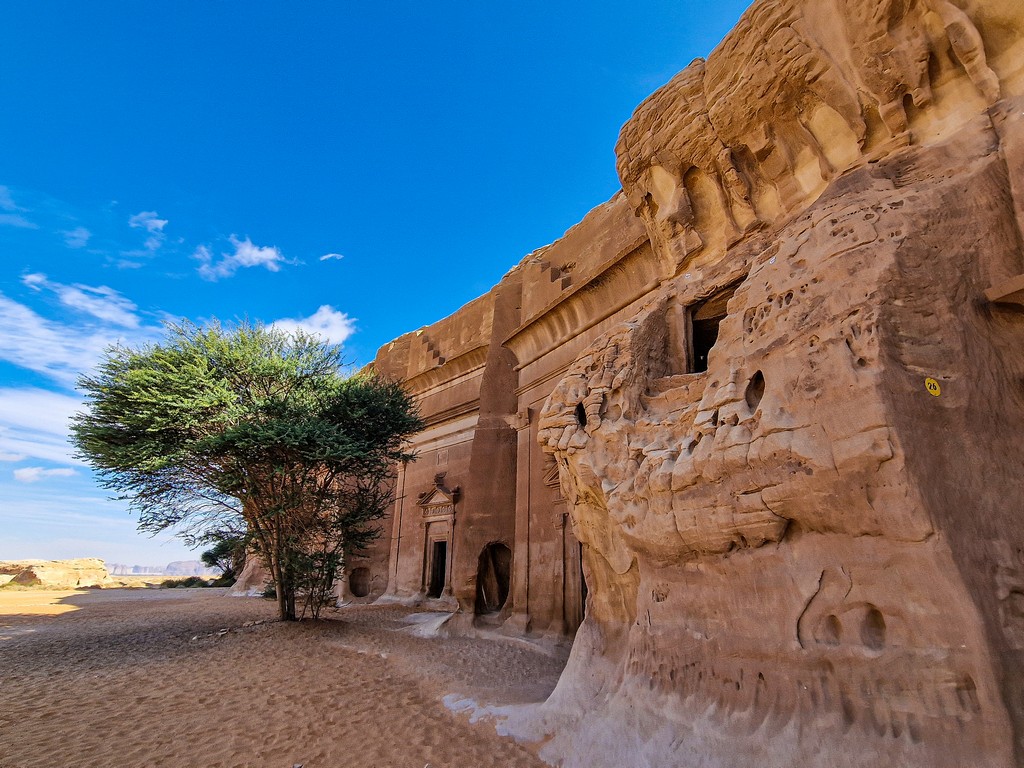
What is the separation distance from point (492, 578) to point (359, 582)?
8.93 metres

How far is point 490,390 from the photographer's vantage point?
50.6 feet

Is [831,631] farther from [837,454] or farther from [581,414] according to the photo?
[581,414]

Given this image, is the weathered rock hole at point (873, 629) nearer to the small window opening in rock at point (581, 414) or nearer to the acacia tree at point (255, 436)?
the small window opening in rock at point (581, 414)

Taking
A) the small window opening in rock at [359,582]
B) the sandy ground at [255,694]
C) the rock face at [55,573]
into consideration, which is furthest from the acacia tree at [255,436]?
the rock face at [55,573]

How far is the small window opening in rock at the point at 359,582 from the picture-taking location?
20812 millimetres

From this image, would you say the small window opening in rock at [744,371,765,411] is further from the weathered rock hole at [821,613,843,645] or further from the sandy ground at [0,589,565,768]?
the sandy ground at [0,589,565,768]

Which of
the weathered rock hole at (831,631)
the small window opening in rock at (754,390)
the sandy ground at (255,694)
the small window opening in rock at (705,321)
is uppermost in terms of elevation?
the small window opening in rock at (705,321)

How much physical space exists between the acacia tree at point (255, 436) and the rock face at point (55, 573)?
77.1 feet

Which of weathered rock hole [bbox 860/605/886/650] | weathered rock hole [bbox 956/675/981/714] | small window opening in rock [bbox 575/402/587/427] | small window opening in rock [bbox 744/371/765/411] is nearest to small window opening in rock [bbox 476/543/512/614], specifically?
small window opening in rock [bbox 575/402/587/427]

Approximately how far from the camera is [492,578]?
Answer: 14336 millimetres

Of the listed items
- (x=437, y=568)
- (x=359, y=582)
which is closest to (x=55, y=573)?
(x=359, y=582)

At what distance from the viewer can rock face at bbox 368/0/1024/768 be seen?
322cm

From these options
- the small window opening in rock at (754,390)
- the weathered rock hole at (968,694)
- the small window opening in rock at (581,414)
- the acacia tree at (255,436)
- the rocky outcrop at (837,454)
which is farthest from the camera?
the acacia tree at (255,436)

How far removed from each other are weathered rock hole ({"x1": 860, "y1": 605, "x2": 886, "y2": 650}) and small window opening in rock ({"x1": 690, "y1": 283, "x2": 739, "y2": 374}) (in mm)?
3888
